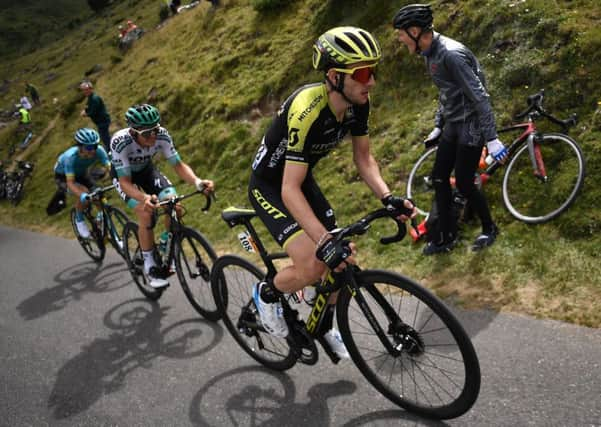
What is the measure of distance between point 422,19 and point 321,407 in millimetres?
3913

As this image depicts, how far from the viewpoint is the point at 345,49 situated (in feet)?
9.98

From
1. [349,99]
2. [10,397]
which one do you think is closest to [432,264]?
[349,99]

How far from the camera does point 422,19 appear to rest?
15.5ft

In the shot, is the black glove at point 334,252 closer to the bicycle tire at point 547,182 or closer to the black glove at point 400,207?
the black glove at point 400,207

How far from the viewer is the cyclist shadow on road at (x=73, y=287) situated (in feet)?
23.8

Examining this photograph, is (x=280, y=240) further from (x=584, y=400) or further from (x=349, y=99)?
(x=584, y=400)

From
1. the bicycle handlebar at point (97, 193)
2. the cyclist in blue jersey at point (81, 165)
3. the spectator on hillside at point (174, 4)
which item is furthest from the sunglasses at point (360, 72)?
the spectator on hillside at point (174, 4)

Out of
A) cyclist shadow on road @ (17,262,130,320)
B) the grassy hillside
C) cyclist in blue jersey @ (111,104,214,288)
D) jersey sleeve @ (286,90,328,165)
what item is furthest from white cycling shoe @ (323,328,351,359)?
cyclist shadow on road @ (17,262,130,320)

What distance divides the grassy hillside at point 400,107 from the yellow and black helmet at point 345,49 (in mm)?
2884

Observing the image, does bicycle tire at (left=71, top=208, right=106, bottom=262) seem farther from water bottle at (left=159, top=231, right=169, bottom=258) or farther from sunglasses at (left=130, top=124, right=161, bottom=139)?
sunglasses at (left=130, top=124, right=161, bottom=139)

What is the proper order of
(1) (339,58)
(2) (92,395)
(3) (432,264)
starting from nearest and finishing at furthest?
(1) (339,58), (2) (92,395), (3) (432,264)

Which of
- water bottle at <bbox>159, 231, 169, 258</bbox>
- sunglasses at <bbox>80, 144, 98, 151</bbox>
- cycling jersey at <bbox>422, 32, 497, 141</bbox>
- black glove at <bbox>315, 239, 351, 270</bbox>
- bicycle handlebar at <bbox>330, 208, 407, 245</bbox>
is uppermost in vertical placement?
sunglasses at <bbox>80, 144, 98, 151</bbox>

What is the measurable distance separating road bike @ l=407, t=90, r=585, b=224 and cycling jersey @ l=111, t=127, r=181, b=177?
13.3 ft

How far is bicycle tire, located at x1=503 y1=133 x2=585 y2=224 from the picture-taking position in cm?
536
